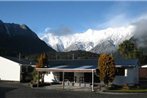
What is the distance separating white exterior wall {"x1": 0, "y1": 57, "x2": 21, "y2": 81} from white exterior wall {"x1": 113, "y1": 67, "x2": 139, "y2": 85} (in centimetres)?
1872

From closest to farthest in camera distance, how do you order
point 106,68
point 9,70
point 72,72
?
point 106,68, point 72,72, point 9,70

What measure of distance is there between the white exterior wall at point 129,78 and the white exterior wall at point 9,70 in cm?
1872

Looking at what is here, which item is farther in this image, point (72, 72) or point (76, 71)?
point (72, 72)

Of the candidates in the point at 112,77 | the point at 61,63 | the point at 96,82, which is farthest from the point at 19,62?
the point at 112,77

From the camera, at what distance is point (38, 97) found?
36.7m

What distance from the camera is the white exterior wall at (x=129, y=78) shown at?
2232 inches

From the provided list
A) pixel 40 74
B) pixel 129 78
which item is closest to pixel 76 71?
pixel 40 74

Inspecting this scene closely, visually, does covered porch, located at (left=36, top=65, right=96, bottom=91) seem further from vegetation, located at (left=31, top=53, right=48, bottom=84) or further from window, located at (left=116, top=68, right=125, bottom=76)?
window, located at (left=116, top=68, right=125, bottom=76)

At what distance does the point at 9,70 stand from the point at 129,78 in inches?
851

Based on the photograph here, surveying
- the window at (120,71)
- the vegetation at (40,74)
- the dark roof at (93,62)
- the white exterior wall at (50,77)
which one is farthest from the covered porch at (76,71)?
the window at (120,71)

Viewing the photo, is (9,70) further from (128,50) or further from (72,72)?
(128,50)

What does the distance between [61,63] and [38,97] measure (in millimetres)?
32230

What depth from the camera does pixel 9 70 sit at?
6900 cm

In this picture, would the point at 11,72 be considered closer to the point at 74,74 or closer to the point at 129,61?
the point at 74,74
